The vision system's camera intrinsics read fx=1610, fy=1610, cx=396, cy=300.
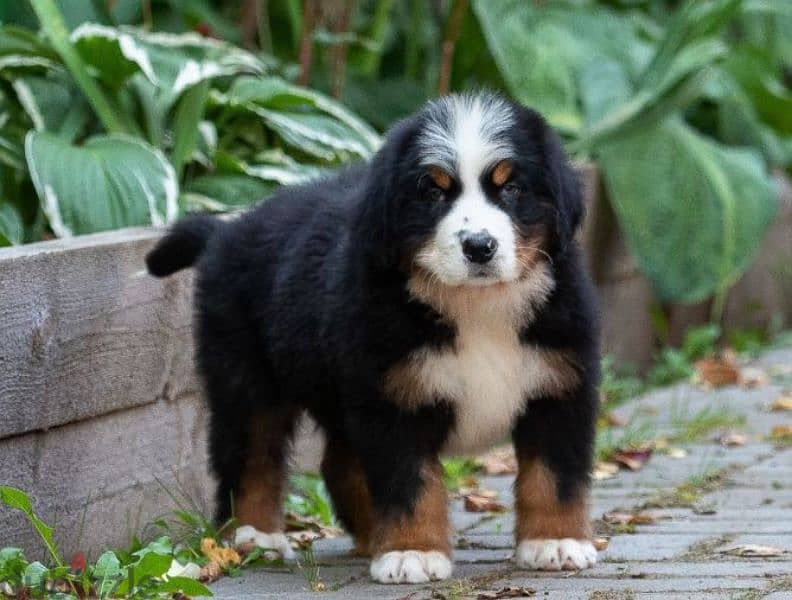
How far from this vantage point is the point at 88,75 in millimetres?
5543

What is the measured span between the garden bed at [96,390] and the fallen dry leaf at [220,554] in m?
0.33

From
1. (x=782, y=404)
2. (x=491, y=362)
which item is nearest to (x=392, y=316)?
(x=491, y=362)

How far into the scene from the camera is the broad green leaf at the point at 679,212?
7.32m

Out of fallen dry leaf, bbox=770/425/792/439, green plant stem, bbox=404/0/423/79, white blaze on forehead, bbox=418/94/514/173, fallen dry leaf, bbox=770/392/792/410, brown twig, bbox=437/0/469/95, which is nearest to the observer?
white blaze on forehead, bbox=418/94/514/173

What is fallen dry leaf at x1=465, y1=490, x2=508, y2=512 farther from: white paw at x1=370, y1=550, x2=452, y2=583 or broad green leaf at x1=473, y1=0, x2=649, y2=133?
broad green leaf at x1=473, y1=0, x2=649, y2=133

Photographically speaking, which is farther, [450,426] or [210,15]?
[210,15]

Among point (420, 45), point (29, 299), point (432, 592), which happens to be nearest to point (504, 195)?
point (432, 592)

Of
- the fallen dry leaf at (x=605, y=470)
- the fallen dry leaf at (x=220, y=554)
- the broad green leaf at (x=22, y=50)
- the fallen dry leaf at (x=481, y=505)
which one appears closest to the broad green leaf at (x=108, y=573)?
the fallen dry leaf at (x=220, y=554)

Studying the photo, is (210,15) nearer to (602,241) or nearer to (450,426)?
(602,241)

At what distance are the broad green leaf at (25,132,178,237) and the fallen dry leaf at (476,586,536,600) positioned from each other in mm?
1977

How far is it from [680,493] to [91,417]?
6.09ft

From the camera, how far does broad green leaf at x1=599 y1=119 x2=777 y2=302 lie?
732cm

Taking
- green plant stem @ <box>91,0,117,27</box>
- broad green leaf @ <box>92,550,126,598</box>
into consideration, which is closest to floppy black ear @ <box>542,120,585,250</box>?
broad green leaf @ <box>92,550,126,598</box>

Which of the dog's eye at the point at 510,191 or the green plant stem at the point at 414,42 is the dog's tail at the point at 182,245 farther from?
the green plant stem at the point at 414,42
